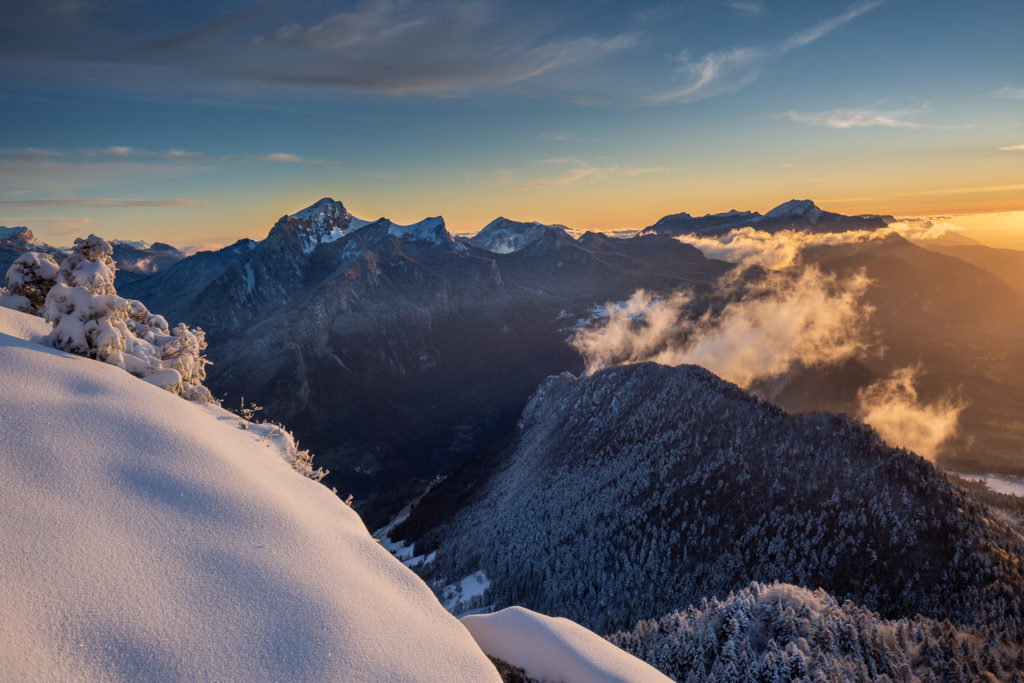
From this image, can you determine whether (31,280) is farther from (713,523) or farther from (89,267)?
(713,523)

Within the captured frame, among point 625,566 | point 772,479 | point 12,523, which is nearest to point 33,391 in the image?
point 12,523

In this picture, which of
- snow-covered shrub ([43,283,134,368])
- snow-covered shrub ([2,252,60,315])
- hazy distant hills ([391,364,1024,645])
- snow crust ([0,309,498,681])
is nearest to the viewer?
snow crust ([0,309,498,681])

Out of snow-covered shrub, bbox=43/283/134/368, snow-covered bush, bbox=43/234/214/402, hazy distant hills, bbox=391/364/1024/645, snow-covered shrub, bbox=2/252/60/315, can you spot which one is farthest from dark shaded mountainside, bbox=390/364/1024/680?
snow-covered shrub, bbox=2/252/60/315

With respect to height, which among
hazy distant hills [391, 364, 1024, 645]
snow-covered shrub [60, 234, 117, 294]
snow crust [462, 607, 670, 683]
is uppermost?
snow-covered shrub [60, 234, 117, 294]

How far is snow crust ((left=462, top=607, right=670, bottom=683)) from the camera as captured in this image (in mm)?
18172

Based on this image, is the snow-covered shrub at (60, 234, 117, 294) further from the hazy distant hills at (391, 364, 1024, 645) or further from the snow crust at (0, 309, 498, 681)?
the hazy distant hills at (391, 364, 1024, 645)

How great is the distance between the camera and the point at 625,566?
8694 centimetres

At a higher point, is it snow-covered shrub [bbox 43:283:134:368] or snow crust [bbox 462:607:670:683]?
snow-covered shrub [bbox 43:283:134:368]

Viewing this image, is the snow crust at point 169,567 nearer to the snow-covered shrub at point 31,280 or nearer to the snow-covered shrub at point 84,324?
the snow-covered shrub at point 84,324

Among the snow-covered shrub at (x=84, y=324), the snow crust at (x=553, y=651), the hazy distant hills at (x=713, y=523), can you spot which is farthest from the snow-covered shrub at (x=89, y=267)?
the hazy distant hills at (x=713, y=523)

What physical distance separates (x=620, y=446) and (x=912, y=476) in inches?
2309

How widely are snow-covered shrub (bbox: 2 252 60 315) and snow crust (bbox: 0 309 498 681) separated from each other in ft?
36.0

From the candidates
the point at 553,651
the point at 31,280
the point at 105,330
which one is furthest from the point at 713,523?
the point at 31,280

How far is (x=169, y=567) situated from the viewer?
10.9 m
